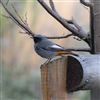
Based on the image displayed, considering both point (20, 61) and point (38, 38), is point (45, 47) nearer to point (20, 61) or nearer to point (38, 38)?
point (38, 38)

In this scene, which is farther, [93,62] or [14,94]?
[14,94]

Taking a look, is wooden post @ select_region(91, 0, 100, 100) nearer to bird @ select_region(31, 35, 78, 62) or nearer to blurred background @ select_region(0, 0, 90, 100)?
bird @ select_region(31, 35, 78, 62)

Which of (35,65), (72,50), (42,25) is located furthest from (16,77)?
(72,50)

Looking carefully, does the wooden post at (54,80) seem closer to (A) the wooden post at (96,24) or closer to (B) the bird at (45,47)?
(A) the wooden post at (96,24)

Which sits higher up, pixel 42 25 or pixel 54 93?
pixel 42 25

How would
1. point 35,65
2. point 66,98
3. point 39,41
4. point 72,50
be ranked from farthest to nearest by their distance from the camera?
point 35,65 < point 39,41 < point 72,50 < point 66,98

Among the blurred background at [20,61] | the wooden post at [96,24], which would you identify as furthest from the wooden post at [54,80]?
the blurred background at [20,61]

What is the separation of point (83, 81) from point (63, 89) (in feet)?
0.34

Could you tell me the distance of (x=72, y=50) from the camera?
9.57ft

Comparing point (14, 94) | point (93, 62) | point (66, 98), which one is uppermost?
point (93, 62)

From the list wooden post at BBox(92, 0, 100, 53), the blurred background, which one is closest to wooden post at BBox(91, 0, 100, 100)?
wooden post at BBox(92, 0, 100, 53)

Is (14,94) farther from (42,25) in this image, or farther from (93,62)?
(93,62)

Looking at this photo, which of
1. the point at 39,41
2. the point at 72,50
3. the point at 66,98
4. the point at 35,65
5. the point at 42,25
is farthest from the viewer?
the point at 35,65

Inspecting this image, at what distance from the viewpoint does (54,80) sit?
7.85 feet
